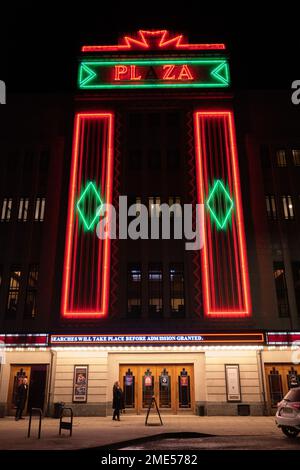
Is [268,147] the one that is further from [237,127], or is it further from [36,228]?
[36,228]

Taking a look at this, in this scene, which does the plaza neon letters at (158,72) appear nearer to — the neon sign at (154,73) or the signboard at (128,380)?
the neon sign at (154,73)

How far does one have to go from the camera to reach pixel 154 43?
2839 cm

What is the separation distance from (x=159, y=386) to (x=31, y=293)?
8.66m

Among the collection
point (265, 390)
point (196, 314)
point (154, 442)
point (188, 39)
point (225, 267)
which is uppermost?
point (188, 39)

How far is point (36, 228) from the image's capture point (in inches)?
948

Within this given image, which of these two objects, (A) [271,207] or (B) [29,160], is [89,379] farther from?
(A) [271,207]

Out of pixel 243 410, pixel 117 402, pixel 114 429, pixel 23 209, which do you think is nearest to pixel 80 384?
pixel 117 402

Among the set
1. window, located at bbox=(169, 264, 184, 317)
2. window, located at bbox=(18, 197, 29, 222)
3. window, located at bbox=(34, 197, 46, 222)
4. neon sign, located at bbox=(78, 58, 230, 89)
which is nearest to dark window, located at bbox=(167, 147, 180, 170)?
neon sign, located at bbox=(78, 58, 230, 89)

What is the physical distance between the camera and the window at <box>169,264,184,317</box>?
22.4 meters

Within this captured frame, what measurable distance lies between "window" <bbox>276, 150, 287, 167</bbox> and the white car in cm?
1547

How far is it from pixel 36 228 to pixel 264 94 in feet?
54.8

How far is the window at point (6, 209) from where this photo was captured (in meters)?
24.5

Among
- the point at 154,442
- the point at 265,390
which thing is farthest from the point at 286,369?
the point at 154,442

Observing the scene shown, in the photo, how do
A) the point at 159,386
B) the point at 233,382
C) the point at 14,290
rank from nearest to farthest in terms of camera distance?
the point at 233,382, the point at 159,386, the point at 14,290
